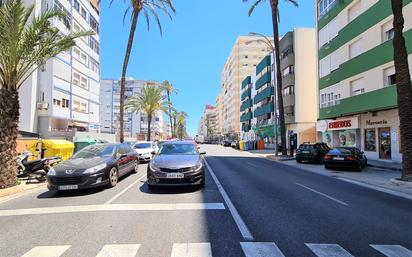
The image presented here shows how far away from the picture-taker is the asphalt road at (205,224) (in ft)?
15.3

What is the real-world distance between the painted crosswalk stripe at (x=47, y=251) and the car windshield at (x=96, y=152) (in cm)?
624

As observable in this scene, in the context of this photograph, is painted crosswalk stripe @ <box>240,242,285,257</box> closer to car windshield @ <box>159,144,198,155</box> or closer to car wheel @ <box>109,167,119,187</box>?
car windshield @ <box>159,144,198,155</box>

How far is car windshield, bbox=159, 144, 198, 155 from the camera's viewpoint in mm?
11086

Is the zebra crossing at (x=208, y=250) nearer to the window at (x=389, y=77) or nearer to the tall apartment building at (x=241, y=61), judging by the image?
the window at (x=389, y=77)

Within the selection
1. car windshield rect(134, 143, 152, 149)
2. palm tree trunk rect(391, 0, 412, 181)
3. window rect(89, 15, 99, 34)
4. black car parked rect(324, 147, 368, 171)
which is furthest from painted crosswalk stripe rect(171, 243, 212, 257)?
window rect(89, 15, 99, 34)

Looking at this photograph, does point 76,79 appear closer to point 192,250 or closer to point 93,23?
point 93,23

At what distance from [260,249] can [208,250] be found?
80 cm

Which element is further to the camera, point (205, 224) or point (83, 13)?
point (83, 13)

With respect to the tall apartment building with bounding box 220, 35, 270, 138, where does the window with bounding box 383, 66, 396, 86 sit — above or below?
below

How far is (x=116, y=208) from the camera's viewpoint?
24.1ft

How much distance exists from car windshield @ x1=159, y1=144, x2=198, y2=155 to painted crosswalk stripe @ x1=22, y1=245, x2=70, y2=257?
6385 millimetres

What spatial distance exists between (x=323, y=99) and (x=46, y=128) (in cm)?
2933

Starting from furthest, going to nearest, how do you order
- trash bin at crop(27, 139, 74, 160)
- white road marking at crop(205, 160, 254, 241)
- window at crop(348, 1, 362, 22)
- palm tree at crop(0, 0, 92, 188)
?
window at crop(348, 1, 362, 22)
trash bin at crop(27, 139, 74, 160)
palm tree at crop(0, 0, 92, 188)
white road marking at crop(205, 160, 254, 241)

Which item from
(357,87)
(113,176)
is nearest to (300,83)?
(357,87)
